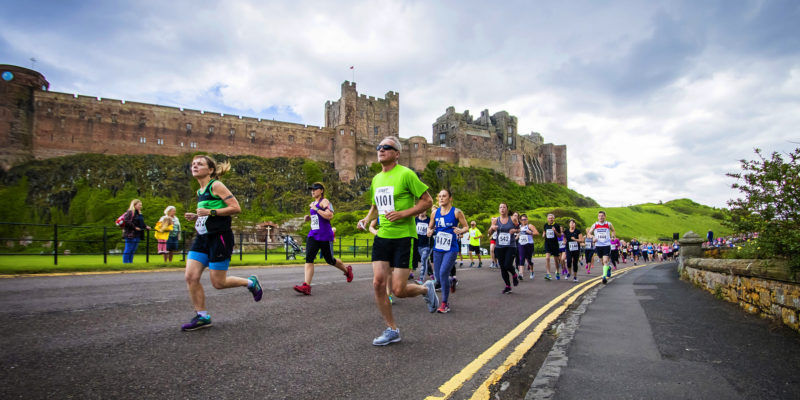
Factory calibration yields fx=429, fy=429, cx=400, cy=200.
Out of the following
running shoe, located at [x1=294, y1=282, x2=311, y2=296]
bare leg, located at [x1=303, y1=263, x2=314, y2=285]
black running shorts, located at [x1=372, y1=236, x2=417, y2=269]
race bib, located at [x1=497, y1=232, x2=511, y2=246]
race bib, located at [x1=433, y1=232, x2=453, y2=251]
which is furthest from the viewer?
race bib, located at [x1=497, y1=232, x2=511, y2=246]

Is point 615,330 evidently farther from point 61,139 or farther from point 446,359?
point 61,139

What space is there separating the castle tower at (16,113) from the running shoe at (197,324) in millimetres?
67270

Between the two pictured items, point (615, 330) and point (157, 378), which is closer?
point (157, 378)

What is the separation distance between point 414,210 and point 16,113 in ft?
230

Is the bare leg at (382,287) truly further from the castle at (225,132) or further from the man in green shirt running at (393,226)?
the castle at (225,132)

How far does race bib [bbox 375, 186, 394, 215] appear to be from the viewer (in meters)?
4.68

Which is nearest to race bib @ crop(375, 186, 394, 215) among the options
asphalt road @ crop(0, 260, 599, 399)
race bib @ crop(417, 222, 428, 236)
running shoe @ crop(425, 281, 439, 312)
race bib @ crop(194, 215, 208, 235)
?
running shoe @ crop(425, 281, 439, 312)

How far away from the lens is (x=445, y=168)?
83125 mm

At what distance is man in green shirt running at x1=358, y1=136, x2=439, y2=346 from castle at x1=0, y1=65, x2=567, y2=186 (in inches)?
2675

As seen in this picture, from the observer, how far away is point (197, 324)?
192 inches

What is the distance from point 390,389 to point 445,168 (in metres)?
80.8

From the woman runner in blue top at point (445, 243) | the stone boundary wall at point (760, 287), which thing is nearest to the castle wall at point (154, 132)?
the woman runner in blue top at point (445, 243)

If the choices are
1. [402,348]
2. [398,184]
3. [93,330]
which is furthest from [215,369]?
[398,184]

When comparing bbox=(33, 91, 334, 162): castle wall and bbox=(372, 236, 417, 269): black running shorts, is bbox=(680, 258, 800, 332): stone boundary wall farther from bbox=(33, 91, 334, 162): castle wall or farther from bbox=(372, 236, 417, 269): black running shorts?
bbox=(33, 91, 334, 162): castle wall
